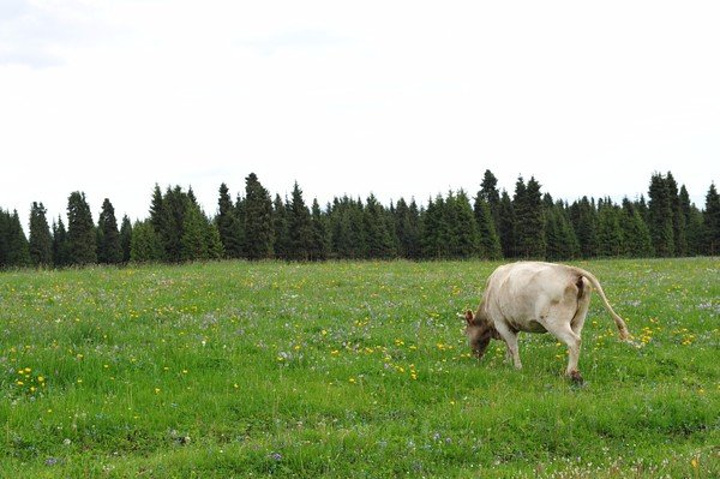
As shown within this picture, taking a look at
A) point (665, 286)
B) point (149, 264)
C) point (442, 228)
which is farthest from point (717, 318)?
point (442, 228)

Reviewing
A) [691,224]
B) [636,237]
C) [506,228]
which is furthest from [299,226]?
[691,224]

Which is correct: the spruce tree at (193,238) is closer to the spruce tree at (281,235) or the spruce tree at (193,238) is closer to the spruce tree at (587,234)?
the spruce tree at (281,235)

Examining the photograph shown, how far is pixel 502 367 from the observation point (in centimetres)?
1111

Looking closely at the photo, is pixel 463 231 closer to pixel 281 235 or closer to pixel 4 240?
pixel 281 235

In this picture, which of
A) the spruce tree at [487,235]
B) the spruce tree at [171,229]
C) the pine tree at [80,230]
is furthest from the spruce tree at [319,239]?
the pine tree at [80,230]

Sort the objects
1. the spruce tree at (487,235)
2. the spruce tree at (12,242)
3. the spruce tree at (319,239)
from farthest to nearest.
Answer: the spruce tree at (12,242), the spruce tree at (319,239), the spruce tree at (487,235)

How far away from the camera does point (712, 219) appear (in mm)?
93500

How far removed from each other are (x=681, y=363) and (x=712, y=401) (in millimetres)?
2563

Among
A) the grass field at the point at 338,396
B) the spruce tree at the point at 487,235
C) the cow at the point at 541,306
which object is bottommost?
the grass field at the point at 338,396

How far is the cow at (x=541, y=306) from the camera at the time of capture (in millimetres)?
10422

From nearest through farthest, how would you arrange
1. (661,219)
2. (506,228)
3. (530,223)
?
(530,223) → (661,219) → (506,228)

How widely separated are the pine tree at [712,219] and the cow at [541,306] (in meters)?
96.5

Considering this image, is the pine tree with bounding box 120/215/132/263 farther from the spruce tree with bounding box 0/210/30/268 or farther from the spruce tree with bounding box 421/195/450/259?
the spruce tree with bounding box 421/195/450/259

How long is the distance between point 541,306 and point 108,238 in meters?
107
